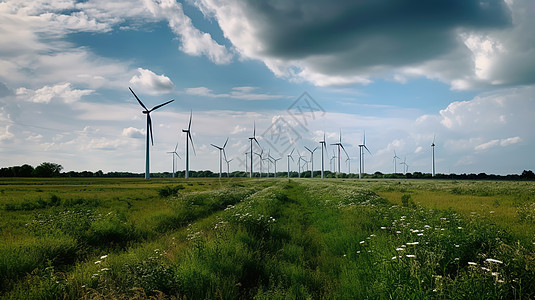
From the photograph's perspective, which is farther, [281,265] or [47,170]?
[47,170]

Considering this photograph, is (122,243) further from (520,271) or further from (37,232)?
(520,271)

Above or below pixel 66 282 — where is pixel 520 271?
above

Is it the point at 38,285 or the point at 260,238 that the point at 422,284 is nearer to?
the point at 260,238

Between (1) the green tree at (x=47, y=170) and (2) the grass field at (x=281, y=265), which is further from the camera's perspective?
(1) the green tree at (x=47, y=170)

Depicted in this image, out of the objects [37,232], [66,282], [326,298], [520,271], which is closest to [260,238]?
[326,298]

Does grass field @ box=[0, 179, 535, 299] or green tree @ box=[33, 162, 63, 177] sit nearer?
grass field @ box=[0, 179, 535, 299]

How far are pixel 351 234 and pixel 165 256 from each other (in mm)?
6636

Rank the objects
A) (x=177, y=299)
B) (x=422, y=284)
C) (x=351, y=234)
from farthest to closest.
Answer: (x=351, y=234), (x=177, y=299), (x=422, y=284)

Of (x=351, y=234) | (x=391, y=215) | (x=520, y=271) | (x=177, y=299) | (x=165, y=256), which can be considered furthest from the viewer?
(x=391, y=215)

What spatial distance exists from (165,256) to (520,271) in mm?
8558

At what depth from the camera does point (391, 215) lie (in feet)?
48.4

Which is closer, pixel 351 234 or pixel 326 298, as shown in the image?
pixel 326 298

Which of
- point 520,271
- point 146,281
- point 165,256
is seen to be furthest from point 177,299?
point 520,271

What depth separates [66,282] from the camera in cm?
737
